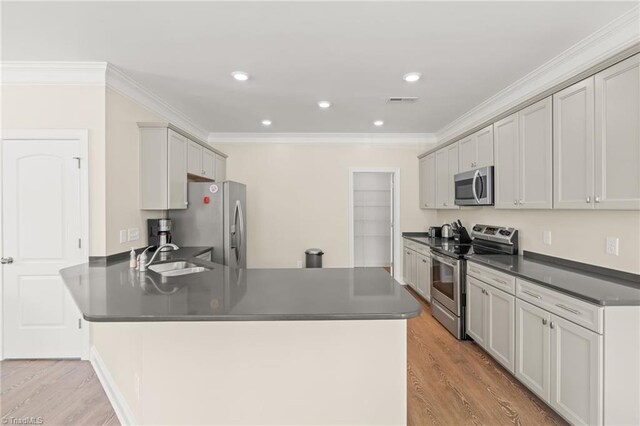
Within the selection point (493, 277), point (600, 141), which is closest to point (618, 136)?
point (600, 141)

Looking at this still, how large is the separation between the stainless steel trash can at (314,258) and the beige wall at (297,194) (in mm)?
193

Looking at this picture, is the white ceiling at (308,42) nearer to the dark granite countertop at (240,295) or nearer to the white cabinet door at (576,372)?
the dark granite countertop at (240,295)

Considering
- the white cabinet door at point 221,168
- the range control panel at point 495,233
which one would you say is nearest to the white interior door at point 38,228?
the white cabinet door at point 221,168

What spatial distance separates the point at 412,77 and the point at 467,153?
1.43 meters

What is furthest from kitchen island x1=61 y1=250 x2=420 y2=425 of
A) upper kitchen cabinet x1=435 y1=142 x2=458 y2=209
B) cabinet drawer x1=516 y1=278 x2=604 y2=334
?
upper kitchen cabinet x1=435 y1=142 x2=458 y2=209

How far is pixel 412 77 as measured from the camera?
291 centimetres

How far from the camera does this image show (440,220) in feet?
17.1

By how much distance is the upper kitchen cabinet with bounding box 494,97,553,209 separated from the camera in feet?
8.34

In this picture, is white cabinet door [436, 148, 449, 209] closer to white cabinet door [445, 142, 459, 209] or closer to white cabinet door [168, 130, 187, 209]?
white cabinet door [445, 142, 459, 209]

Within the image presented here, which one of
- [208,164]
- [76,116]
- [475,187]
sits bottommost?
[475,187]

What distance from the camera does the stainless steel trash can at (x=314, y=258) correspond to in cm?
509

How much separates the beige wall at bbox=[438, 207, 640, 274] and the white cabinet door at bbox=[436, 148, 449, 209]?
94 centimetres

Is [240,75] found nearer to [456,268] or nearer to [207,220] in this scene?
[207,220]

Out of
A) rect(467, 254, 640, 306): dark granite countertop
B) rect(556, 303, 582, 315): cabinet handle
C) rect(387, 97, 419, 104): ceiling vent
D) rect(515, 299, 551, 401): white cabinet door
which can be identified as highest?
rect(387, 97, 419, 104): ceiling vent
